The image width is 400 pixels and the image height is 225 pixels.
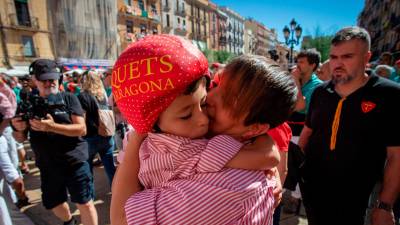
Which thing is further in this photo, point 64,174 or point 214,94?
point 64,174

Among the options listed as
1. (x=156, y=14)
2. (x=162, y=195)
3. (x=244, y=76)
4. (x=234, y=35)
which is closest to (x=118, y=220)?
(x=162, y=195)

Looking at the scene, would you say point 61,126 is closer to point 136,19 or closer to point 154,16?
point 136,19

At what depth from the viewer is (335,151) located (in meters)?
2.10

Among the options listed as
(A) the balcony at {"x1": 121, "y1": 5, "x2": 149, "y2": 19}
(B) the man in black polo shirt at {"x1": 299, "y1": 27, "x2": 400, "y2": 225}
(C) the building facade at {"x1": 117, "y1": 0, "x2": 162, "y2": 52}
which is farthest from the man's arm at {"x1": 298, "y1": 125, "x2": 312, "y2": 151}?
(A) the balcony at {"x1": 121, "y1": 5, "x2": 149, "y2": 19}

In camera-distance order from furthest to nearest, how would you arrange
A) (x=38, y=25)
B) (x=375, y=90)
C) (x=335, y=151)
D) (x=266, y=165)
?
(x=38, y=25) → (x=335, y=151) → (x=375, y=90) → (x=266, y=165)

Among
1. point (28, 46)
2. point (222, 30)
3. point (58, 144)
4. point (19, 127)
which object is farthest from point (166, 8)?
point (19, 127)

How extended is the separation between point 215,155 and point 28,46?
29.6 meters

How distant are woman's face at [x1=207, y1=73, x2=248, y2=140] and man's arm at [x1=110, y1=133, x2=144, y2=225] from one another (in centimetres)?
31

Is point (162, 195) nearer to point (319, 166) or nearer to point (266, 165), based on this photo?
point (266, 165)

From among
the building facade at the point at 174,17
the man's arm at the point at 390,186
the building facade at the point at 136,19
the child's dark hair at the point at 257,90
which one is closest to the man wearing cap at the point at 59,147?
the child's dark hair at the point at 257,90

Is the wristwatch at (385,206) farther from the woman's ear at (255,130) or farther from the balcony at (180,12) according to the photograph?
the balcony at (180,12)

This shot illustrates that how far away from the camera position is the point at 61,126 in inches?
98.7

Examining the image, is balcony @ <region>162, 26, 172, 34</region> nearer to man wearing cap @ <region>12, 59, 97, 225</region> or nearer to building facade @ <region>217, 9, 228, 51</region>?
building facade @ <region>217, 9, 228, 51</region>

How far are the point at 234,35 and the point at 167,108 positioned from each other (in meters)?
71.6
